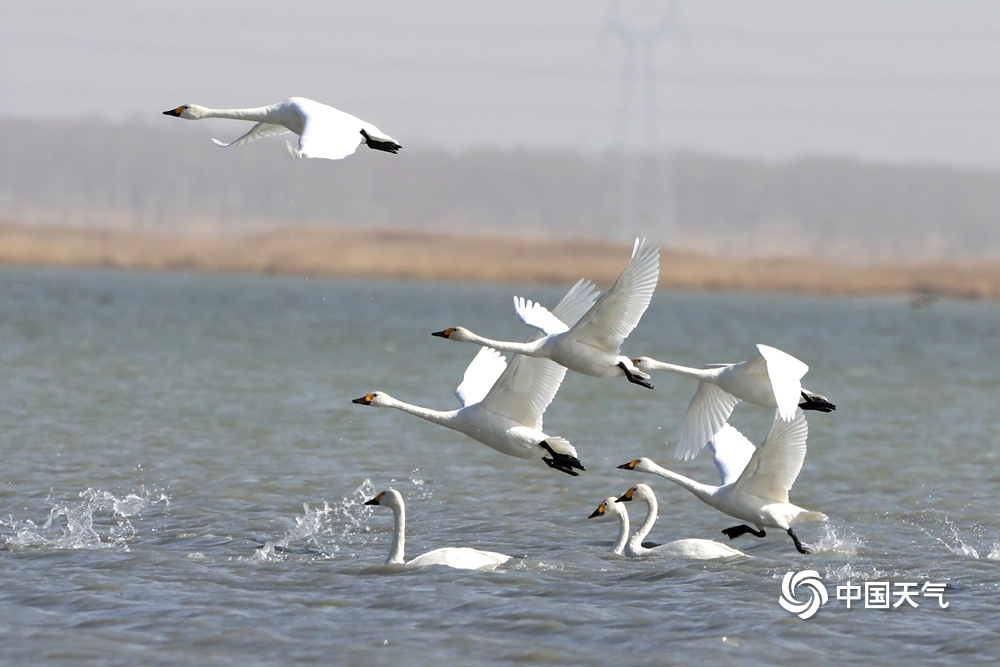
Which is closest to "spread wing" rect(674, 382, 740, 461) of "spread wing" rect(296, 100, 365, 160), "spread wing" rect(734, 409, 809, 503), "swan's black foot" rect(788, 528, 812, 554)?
"spread wing" rect(734, 409, 809, 503)

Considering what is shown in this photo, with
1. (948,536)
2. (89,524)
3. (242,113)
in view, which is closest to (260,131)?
(242,113)

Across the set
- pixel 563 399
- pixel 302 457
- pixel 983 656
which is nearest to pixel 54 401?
pixel 302 457

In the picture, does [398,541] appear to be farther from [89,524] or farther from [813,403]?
[813,403]

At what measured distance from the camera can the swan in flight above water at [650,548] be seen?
12.2 m

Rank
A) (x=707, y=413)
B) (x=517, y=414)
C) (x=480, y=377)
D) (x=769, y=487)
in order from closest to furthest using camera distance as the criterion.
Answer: (x=517, y=414)
(x=707, y=413)
(x=769, y=487)
(x=480, y=377)

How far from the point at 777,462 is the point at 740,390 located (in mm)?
1261

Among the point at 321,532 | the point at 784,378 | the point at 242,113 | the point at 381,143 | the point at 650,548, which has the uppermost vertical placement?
the point at 242,113

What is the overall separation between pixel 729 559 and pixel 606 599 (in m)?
1.84

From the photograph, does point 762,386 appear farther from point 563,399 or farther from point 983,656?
point 563,399

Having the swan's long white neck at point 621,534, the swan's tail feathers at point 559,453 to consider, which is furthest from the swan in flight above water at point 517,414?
the swan's long white neck at point 621,534

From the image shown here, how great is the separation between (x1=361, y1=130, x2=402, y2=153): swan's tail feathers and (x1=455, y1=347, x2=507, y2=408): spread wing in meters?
2.56

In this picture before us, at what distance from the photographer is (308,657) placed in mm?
9086

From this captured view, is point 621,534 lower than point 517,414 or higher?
lower

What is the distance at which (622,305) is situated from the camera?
35.3ft
